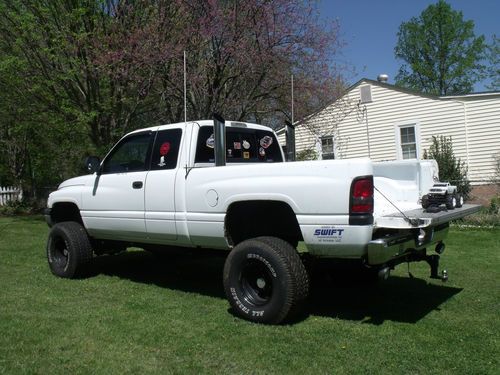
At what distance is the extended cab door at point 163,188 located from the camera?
576 centimetres

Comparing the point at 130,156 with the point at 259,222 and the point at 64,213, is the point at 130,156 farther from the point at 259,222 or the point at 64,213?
the point at 259,222

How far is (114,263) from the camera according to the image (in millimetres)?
8430

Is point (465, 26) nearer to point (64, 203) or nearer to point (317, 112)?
point (317, 112)

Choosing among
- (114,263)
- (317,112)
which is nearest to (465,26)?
(317,112)

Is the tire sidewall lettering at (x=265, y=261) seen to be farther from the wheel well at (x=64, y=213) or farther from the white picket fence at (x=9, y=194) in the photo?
the white picket fence at (x=9, y=194)

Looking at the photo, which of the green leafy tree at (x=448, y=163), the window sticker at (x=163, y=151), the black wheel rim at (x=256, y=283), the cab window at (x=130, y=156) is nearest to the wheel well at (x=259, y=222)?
the black wheel rim at (x=256, y=283)

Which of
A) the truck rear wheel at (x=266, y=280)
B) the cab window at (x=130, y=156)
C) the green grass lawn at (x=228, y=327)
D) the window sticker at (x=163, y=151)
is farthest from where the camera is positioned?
the cab window at (x=130, y=156)

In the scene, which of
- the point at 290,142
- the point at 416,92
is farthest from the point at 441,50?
the point at 290,142

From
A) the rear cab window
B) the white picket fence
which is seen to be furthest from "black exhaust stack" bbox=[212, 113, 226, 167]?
the white picket fence

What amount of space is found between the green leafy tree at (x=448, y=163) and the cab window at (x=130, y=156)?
10.8 meters

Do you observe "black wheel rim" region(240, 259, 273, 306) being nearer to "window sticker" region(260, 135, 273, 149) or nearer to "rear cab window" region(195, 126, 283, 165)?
"rear cab window" region(195, 126, 283, 165)

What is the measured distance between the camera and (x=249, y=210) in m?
5.35

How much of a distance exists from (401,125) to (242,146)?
11.9 metres

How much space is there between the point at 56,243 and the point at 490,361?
5.68m
